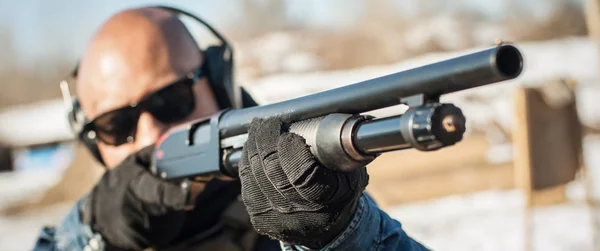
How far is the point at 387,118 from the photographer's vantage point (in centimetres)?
134

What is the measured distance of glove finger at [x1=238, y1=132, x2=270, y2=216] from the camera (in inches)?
62.7

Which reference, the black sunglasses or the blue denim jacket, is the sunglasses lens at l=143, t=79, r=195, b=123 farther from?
the blue denim jacket

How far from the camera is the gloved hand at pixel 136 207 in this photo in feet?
7.15

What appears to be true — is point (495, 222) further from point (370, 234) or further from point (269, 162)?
point (269, 162)

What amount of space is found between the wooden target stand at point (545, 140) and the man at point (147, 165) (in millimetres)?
2747

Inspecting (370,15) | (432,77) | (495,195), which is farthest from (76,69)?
(370,15)

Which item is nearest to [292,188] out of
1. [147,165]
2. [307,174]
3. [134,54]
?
[307,174]

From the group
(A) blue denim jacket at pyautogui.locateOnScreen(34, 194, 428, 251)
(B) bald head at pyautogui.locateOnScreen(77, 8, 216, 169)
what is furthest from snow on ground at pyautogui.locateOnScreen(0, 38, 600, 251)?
(B) bald head at pyautogui.locateOnScreen(77, 8, 216, 169)

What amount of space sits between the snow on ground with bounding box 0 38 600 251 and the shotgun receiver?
1.51ft

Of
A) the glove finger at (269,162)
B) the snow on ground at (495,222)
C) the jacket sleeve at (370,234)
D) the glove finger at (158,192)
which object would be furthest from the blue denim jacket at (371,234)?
the snow on ground at (495,222)

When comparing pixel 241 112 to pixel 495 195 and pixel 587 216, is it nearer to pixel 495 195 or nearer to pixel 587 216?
pixel 587 216

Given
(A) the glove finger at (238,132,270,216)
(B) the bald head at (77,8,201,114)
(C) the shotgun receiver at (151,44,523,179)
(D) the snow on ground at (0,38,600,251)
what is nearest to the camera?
(C) the shotgun receiver at (151,44,523,179)

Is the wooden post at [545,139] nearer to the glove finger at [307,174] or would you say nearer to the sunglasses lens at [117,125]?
the sunglasses lens at [117,125]

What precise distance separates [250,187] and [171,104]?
941mm
